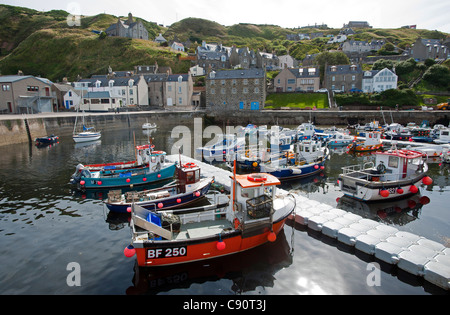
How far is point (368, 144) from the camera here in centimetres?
3497

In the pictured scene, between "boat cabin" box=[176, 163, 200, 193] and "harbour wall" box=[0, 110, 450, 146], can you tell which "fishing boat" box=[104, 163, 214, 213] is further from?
"harbour wall" box=[0, 110, 450, 146]

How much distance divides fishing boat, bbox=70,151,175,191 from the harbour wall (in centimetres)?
2495

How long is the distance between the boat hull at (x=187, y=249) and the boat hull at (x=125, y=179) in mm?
11160

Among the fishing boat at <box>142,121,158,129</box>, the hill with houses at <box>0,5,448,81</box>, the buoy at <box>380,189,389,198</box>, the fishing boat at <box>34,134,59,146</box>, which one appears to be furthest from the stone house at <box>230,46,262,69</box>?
the buoy at <box>380,189,389,198</box>

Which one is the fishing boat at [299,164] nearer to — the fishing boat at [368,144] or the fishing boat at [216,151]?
the fishing boat at [216,151]

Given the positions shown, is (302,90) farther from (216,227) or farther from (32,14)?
(32,14)

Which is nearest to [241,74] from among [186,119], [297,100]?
[297,100]

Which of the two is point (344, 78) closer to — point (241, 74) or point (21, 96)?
point (241, 74)

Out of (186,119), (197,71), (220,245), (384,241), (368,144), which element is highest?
(197,71)

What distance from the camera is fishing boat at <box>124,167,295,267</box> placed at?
1077cm

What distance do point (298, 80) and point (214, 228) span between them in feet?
208

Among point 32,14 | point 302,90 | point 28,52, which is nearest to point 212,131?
point 302,90

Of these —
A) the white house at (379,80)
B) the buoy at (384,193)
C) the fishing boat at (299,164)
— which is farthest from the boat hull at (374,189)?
the white house at (379,80)

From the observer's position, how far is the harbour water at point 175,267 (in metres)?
9.89
